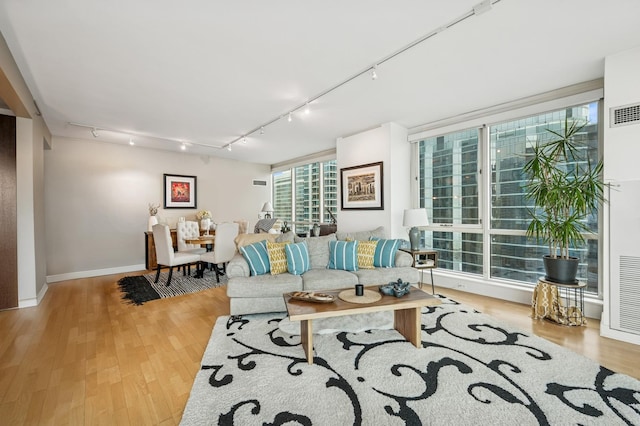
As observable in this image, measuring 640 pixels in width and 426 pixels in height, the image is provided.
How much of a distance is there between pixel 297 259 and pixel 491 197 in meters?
2.91

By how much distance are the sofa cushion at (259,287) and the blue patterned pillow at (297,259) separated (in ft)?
0.65

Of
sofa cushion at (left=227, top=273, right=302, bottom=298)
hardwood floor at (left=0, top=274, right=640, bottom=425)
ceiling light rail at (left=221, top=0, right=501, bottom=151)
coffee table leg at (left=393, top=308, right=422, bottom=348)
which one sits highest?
ceiling light rail at (left=221, top=0, right=501, bottom=151)

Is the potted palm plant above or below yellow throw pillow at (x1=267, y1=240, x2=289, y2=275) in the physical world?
above

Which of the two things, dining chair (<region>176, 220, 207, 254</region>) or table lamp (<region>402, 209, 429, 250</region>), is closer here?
table lamp (<region>402, 209, 429, 250</region>)

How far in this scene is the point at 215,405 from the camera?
1.67 meters

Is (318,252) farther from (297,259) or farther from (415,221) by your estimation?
(415,221)

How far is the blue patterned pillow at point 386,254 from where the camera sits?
11.6 feet

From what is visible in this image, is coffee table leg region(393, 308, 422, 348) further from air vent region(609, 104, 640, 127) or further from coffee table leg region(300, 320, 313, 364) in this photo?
air vent region(609, 104, 640, 127)

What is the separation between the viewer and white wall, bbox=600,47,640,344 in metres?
2.47

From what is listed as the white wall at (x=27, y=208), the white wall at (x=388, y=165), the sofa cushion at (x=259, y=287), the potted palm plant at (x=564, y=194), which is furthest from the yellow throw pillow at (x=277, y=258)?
the white wall at (x=27, y=208)

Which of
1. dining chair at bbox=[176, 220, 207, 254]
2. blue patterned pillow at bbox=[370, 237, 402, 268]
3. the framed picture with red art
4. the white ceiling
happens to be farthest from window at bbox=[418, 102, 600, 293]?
the framed picture with red art

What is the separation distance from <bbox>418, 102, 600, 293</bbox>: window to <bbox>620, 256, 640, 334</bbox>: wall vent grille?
2.19 feet

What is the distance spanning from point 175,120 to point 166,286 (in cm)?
261

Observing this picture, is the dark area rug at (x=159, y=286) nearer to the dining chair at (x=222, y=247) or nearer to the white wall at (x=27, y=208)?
the dining chair at (x=222, y=247)
